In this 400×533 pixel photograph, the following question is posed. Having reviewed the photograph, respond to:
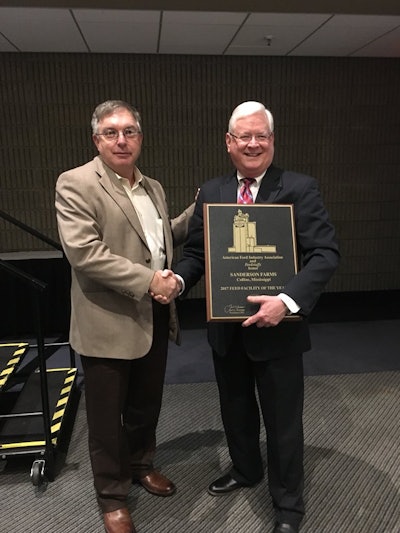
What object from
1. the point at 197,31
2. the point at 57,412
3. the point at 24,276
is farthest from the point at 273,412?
the point at 197,31

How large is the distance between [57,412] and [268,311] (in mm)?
1687

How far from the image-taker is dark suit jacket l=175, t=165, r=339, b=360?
1665 millimetres

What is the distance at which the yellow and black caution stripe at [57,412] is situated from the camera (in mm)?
2365

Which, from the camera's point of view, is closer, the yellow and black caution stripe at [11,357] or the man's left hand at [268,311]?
the man's left hand at [268,311]

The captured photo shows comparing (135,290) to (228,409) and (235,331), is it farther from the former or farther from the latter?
(228,409)

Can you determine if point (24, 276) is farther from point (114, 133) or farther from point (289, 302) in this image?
point (289, 302)

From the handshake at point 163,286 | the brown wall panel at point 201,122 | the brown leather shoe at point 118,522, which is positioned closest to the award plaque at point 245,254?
the handshake at point 163,286

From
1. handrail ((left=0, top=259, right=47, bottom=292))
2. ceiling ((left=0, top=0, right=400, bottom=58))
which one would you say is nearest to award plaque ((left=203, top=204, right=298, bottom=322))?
handrail ((left=0, top=259, right=47, bottom=292))

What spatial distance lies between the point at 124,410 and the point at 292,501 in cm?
89

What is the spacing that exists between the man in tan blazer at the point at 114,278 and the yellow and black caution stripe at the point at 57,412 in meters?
0.55

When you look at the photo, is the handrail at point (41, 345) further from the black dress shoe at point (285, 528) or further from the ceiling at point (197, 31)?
the ceiling at point (197, 31)

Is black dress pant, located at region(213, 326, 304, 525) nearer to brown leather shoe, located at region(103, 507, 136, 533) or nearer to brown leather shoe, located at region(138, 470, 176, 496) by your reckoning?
brown leather shoe, located at region(138, 470, 176, 496)

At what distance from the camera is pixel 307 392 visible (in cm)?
325

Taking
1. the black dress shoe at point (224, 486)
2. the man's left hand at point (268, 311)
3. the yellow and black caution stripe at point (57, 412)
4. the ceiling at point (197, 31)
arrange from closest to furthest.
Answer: the man's left hand at point (268, 311) < the black dress shoe at point (224, 486) < the yellow and black caution stripe at point (57, 412) < the ceiling at point (197, 31)
